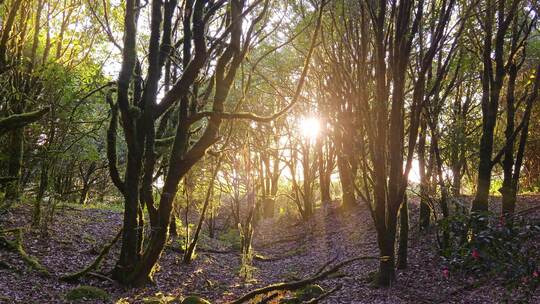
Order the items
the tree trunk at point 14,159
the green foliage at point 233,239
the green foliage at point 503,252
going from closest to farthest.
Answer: the green foliage at point 503,252 < the tree trunk at point 14,159 < the green foliage at point 233,239

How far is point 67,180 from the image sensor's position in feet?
75.7

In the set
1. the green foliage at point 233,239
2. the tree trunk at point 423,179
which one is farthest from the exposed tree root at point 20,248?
the green foliage at point 233,239

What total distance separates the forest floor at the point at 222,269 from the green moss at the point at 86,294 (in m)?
0.18

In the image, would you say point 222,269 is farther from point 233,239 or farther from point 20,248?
point 233,239

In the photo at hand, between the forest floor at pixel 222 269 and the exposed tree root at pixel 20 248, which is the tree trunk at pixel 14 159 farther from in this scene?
the exposed tree root at pixel 20 248

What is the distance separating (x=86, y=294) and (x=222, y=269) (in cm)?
568

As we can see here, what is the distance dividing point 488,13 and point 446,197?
4.66 metres

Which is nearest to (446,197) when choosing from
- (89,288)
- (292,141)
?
(89,288)

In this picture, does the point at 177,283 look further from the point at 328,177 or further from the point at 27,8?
the point at 328,177

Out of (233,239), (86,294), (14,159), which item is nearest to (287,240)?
(233,239)

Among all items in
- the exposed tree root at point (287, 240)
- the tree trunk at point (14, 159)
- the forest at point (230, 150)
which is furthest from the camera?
the exposed tree root at point (287, 240)

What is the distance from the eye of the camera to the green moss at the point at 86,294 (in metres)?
7.11

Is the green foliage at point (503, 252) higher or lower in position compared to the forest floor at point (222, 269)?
higher

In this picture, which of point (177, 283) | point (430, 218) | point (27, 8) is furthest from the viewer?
point (430, 218)
